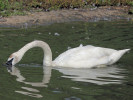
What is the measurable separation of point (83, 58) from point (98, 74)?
116cm

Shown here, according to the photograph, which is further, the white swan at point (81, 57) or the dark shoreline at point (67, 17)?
the dark shoreline at point (67, 17)

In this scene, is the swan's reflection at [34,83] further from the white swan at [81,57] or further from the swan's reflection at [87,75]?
the white swan at [81,57]

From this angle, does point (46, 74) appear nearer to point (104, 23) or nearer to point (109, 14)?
point (104, 23)

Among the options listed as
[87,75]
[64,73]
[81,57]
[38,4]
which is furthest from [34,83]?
[38,4]

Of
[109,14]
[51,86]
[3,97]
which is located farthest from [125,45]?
[109,14]

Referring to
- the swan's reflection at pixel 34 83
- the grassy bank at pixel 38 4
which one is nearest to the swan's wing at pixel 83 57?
the swan's reflection at pixel 34 83

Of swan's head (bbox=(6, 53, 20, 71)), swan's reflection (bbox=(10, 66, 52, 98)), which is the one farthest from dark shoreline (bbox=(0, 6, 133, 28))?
swan's reflection (bbox=(10, 66, 52, 98))

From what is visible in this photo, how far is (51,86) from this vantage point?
26.5 ft

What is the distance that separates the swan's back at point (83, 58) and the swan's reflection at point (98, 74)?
24 cm

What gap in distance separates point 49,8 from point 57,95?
562 inches

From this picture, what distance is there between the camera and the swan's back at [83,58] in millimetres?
10562

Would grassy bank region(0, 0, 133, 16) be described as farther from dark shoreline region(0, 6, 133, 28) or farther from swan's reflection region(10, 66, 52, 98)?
swan's reflection region(10, 66, 52, 98)

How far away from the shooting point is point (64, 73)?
965 cm

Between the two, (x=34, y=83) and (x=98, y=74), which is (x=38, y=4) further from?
(x=34, y=83)
